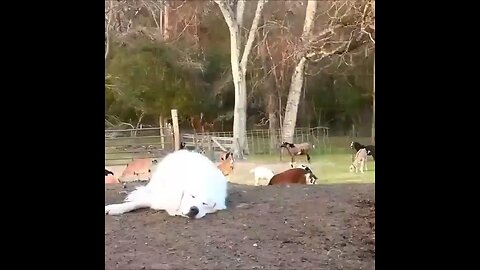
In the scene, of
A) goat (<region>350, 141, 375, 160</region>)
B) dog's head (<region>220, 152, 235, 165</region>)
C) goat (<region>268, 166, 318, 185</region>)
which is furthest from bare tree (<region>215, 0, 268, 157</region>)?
goat (<region>350, 141, 375, 160</region>)

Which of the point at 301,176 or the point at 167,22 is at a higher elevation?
the point at 167,22

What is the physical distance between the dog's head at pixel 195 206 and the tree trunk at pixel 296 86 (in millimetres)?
208

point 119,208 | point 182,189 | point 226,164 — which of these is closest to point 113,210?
point 119,208

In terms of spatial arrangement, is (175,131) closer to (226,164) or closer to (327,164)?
(226,164)

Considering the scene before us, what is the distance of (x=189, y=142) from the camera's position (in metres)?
1.21

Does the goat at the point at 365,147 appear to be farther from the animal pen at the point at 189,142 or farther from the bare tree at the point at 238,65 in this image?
the bare tree at the point at 238,65

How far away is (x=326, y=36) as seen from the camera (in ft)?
4.04

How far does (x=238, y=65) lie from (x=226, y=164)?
0.68 feet

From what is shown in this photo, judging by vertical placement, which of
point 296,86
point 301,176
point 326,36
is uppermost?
point 326,36

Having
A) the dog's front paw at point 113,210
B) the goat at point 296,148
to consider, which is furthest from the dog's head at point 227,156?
the dog's front paw at point 113,210
